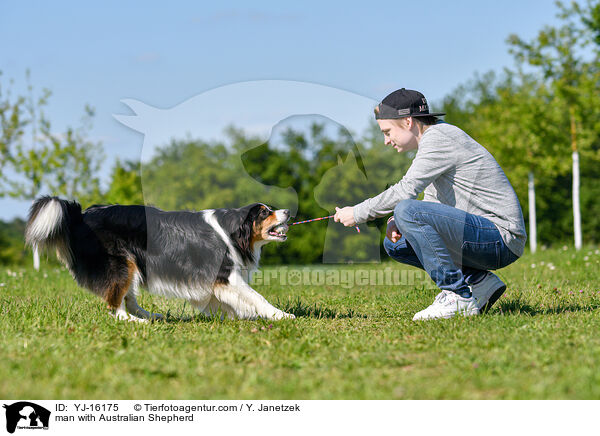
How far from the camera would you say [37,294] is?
6.68 meters

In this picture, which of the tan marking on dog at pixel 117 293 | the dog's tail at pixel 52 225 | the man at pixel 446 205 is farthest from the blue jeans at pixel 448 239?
the dog's tail at pixel 52 225

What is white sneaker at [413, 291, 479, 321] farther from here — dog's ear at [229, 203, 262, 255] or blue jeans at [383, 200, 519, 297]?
dog's ear at [229, 203, 262, 255]

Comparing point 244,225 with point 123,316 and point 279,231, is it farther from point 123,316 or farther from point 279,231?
point 123,316

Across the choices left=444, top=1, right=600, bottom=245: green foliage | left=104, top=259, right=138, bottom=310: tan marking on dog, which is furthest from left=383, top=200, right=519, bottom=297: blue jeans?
left=444, top=1, right=600, bottom=245: green foliage

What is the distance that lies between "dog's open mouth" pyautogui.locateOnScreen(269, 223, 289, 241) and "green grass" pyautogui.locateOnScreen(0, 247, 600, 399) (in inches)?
31.3

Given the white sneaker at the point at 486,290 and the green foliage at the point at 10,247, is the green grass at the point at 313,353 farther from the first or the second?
the green foliage at the point at 10,247

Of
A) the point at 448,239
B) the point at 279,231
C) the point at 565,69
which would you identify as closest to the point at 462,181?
the point at 448,239

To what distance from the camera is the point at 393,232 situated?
505cm

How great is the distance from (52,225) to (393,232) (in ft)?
10.4

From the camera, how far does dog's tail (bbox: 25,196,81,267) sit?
4844 millimetres

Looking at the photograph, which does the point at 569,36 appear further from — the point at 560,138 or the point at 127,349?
the point at 127,349

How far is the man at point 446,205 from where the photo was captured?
4438 millimetres

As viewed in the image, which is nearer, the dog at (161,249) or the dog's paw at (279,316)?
the dog's paw at (279,316)

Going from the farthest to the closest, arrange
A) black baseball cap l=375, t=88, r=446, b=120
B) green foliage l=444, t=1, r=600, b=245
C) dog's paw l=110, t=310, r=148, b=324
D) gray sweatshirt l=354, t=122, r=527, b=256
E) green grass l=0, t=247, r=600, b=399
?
green foliage l=444, t=1, r=600, b=245, dog's paw l=110, t=310, r=148, b=324, black baseball cap l=375, t=88, r=446, b=120, gray sweatshirt l=354, t=122, r=527, b=256, green grass l=0, t=247, r=600, b=399
